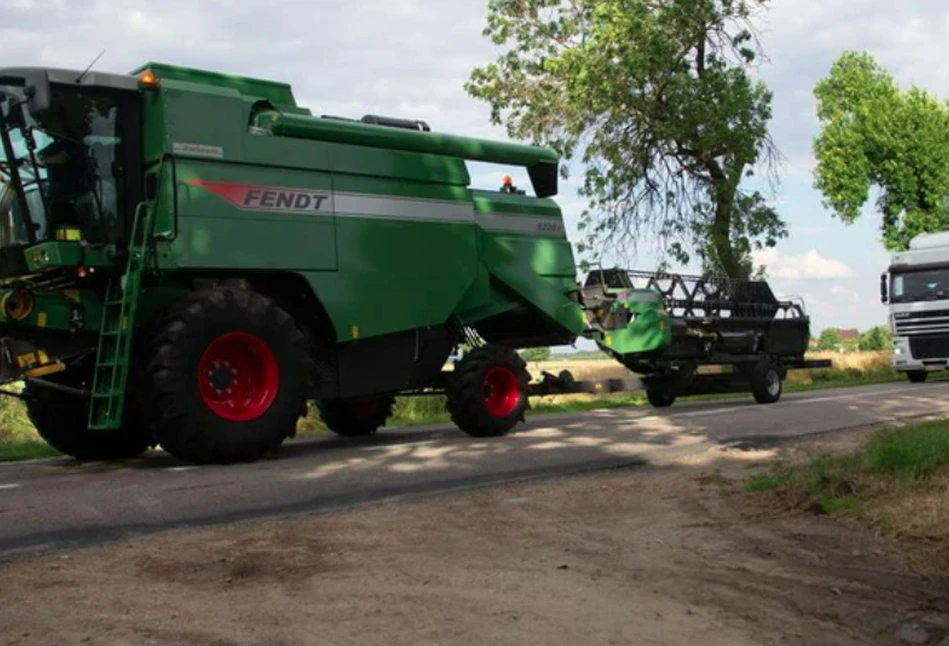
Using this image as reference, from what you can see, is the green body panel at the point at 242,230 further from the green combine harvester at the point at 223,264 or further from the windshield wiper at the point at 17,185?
the windshield wiper at the point at 17,185

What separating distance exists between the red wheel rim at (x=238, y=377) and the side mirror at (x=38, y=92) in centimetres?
251

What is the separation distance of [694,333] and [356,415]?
292 inches

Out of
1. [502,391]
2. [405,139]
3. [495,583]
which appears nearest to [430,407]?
[502,391]

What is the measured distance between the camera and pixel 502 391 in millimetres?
12414

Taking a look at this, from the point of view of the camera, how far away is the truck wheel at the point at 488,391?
39.0 feet

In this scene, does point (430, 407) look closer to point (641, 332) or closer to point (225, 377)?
point (641, 332)

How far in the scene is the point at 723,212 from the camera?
2750cm

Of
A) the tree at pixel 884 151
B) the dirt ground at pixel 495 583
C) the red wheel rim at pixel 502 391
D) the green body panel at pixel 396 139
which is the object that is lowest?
the dirt ground at pixel 495 583

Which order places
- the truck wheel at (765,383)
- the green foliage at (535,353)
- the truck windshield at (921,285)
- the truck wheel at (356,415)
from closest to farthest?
the truck wheel at (356,415) < the green foliage at (535,353) < the truck wheel at (765,383) < the truck windshield at (921,285)

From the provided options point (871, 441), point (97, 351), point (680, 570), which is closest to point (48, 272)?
point (97, 351)

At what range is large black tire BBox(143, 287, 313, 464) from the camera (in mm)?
8984

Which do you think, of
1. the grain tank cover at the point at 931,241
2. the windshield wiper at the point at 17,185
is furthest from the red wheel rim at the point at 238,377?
the grain tank cover at the point at 931,241

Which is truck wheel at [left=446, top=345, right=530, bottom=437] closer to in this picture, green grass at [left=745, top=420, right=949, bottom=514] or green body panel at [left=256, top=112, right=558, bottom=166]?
green body panel at [left=256, top=112, right=558, bottom=166]

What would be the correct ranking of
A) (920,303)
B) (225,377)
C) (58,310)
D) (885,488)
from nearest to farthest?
1. (885,488)
2. (58,310)
3. (225,377)
4. (920,303)
